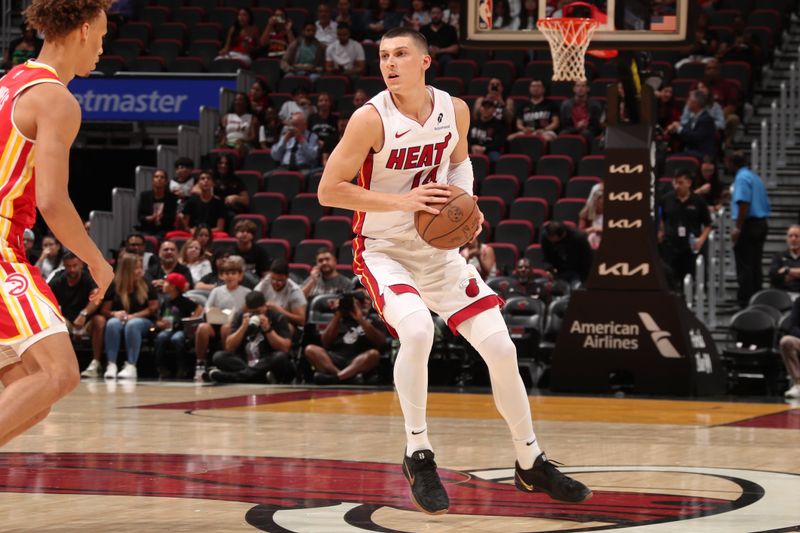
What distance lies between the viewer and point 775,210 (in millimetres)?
16312

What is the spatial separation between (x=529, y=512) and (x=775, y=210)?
12.3 m

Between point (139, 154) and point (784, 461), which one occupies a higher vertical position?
point (139, 154)

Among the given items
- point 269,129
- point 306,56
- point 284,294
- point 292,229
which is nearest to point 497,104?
point 292,229

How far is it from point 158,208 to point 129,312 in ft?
9.91

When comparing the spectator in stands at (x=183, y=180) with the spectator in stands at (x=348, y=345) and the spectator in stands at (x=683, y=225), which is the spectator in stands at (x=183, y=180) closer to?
the spectator in stands at (x=348, y=345)

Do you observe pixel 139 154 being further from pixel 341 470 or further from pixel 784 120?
pixel 341 470

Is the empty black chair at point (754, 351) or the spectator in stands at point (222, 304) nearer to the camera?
the empty black chair at point (754, 351)

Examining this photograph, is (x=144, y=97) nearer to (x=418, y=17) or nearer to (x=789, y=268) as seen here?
(x=418, y=17)

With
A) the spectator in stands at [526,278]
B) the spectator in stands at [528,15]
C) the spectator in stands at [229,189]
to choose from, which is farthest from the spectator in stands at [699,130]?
the spectator in stands at [229,189]

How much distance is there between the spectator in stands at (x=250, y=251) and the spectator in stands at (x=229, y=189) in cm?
163

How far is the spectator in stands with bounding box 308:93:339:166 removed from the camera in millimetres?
17219

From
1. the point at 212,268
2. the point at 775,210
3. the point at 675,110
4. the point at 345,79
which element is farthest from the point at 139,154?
the point at 775,210

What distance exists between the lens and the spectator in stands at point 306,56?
19156mm

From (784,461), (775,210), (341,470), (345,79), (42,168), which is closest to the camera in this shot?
(42,168)
